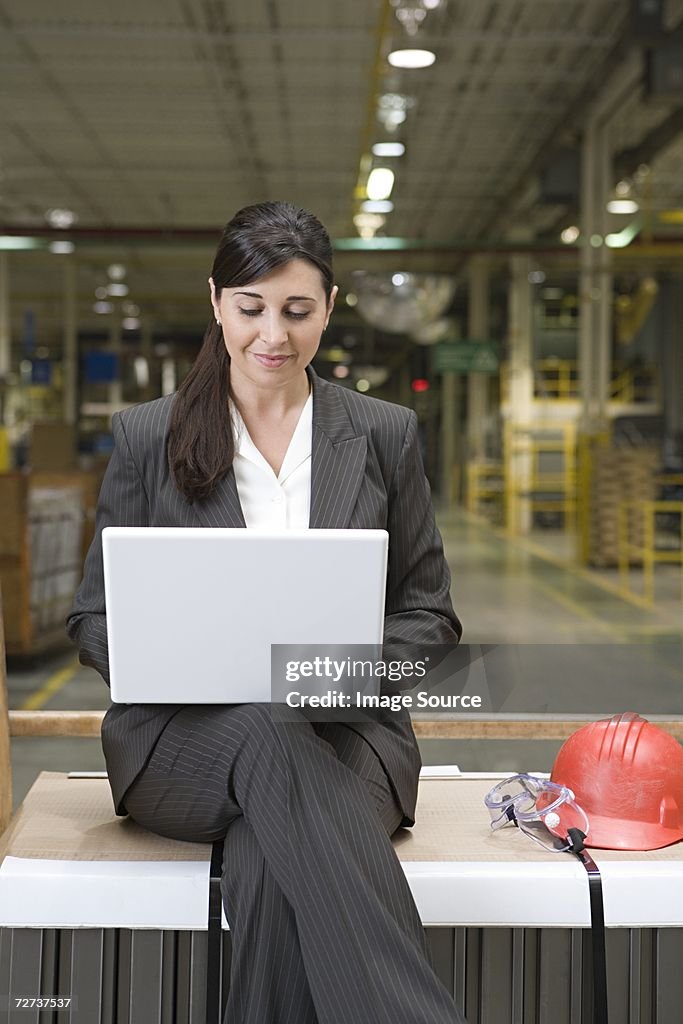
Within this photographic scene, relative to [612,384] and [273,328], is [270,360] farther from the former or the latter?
[612,384]

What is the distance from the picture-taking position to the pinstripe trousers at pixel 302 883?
5.02 feet

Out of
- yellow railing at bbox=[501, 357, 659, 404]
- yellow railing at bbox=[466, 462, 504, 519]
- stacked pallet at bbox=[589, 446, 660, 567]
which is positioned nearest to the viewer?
stacked pallet at bbox=[589, 446, 660, 567]

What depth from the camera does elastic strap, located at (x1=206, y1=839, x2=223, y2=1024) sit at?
1.72 meters

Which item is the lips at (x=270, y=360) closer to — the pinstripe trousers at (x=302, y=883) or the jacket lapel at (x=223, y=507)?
the jacket lapel at (x=223, y=507)

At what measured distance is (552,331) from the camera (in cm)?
2089

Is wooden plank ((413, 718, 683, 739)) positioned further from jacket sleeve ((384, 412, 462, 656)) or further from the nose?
the nose

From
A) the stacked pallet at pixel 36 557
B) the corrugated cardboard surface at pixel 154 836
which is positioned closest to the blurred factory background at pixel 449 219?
the stacked pallet at pixel 36 557

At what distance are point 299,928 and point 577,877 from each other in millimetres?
444

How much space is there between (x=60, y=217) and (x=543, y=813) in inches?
645

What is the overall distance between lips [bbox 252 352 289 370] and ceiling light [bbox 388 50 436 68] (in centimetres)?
729

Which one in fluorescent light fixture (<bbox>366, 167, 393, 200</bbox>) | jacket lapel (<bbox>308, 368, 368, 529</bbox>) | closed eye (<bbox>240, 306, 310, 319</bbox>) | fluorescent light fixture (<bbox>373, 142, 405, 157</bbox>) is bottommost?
jacket lapel (<bbox>308, 368, 368, 529</bbox>)

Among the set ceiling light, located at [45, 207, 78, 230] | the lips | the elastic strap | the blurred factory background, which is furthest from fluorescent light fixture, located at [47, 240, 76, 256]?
the elastic strap

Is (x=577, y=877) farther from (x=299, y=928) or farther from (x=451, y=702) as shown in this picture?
(x=299, y=928)

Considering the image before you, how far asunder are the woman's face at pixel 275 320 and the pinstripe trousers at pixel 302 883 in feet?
1.79
